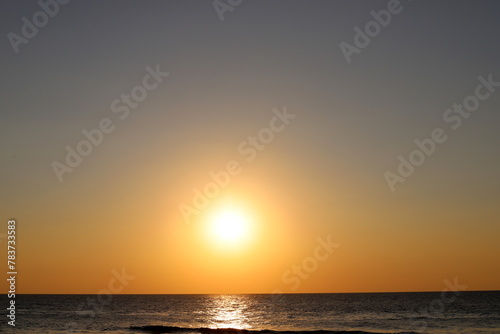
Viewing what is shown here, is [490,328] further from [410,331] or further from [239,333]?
[239,333]

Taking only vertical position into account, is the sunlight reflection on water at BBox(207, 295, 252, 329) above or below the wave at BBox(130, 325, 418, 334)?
above

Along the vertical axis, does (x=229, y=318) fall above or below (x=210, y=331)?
above

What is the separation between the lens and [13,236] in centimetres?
4203

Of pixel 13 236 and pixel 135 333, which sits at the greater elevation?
pixel 13 236

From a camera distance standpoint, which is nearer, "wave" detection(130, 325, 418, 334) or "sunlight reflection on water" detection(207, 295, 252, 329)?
"wave" detection(130, 325, 418, 334)

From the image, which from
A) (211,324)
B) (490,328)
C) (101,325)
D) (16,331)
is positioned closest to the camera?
(16,331)

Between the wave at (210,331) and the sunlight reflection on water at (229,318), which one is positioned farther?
the sunlight reflection on water at (229,318)

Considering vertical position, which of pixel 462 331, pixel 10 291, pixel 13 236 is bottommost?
pixel 462 331

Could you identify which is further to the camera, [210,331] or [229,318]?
[229,318]

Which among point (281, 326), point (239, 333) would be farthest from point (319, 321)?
point (239, 333)

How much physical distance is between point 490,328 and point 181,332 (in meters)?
39.2

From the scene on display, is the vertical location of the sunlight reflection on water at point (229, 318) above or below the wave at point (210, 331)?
above

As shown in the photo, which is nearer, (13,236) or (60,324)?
(13,236)

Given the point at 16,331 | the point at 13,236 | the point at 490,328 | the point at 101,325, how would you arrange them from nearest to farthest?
1. the point at 13,236
2. the point at 16,331
3. the point at 490,328
4. the point at 101,325
